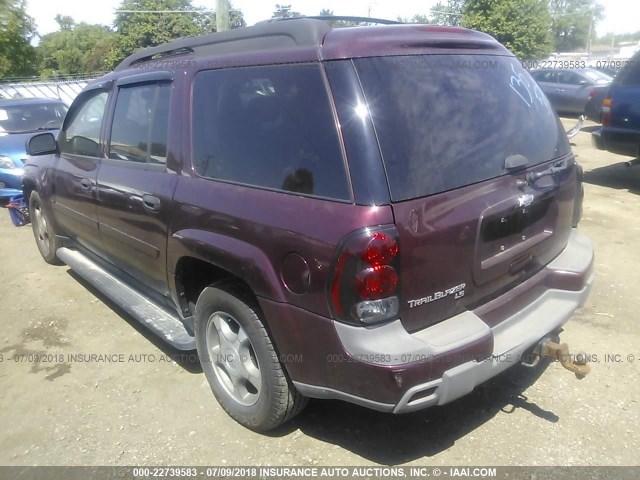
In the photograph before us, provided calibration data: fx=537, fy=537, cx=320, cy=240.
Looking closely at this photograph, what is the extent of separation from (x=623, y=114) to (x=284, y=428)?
22.7ft

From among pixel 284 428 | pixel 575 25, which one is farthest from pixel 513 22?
pixel 575 25

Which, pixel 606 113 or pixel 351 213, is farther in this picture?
pixel 606 113

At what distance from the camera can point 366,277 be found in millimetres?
2137

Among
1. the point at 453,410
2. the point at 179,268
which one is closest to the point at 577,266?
the point at 453,410

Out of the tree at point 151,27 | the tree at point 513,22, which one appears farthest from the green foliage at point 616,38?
the tree at point 151,27

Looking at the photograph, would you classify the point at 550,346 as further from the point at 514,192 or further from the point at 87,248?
the point at 87,248

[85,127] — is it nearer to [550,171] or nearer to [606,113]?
[550,171]

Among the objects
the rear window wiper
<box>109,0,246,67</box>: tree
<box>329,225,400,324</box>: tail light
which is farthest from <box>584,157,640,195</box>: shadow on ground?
<box>109,0,246,67</box>: tree

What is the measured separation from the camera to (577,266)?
296 cm

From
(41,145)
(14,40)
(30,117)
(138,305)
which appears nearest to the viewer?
(138,305)

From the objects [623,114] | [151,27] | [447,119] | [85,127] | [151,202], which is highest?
[151,27]

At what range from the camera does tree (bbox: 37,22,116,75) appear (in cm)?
6469

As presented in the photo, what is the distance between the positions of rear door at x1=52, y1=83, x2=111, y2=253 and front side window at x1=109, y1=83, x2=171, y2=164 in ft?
0.93

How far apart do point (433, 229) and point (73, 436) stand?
227 cm
